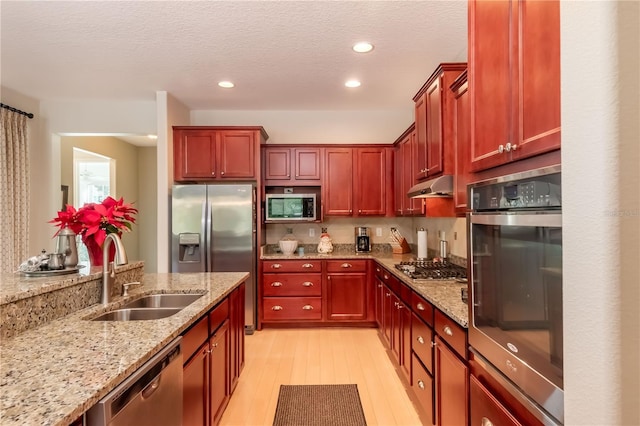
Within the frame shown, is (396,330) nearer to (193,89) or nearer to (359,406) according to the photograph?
(359,406)

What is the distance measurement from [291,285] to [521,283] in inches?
124

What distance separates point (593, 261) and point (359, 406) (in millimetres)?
2153

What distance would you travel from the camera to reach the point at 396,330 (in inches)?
110

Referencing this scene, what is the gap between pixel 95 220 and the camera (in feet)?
5.82

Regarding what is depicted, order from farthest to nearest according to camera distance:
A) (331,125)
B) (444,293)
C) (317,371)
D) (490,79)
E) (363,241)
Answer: (331,125), (363,241), (317,371), (444,293), (490,79)

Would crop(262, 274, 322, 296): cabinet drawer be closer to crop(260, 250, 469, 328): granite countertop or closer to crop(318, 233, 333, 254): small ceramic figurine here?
crop(318, 233, 333, 254): small ceramic figurine

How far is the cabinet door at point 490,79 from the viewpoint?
1.12 metres

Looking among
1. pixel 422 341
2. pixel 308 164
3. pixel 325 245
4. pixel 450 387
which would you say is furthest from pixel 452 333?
pixel 308 164

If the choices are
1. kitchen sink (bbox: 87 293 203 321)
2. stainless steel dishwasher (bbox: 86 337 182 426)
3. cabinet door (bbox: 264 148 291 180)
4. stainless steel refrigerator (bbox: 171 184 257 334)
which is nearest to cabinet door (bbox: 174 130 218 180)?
stainless steel refrigerator (bbox: 171 184 257 334)

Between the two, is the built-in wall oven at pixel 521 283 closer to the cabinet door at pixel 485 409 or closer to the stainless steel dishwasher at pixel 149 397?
the cabinet door at pixel 485 409

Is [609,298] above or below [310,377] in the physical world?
above

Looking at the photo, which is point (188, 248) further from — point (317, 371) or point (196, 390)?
point (196, 390)

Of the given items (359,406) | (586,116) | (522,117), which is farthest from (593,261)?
(359,406)

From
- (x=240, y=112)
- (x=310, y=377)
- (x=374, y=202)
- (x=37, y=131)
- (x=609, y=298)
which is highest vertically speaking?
(x=240, y=112)
